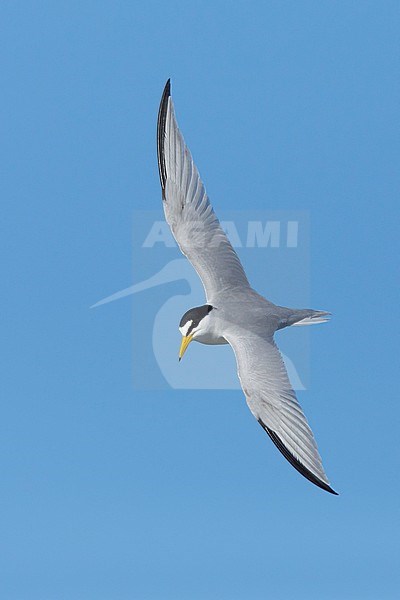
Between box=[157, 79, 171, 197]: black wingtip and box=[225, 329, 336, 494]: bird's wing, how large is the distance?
1.17 meters

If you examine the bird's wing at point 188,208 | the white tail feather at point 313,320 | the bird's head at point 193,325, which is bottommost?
the bird's head at point 193,325

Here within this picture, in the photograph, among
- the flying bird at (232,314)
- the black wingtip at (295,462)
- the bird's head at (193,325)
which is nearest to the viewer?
the black wingtip at (295,462)

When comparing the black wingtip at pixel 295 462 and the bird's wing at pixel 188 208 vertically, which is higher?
the bird's wing at pixel 188 208

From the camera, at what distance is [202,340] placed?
678 centimetres

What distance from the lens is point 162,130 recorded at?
734cm

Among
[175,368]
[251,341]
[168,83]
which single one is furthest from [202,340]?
[175,368]

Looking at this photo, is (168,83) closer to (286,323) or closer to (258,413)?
(286,323)

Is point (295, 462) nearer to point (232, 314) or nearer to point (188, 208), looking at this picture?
point (232, 314)

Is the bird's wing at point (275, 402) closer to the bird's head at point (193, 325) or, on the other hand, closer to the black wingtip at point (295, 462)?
the black wingtip at point (295, 462)

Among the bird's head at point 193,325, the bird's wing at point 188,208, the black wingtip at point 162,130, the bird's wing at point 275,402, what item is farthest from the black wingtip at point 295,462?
the black wingtip at point 162,130

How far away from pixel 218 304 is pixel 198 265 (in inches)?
15.6

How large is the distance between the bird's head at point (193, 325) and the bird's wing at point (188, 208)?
642 mm

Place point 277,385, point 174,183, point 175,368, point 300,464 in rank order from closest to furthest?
1. point 300,464
2. point 277,385
3. point 174,183
4. point 175,368

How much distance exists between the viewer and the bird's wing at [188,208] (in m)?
7.33
